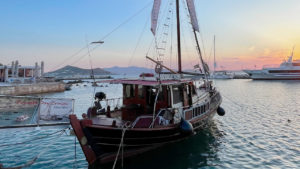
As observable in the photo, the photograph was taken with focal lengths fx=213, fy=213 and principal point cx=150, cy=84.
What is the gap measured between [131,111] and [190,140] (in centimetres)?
473

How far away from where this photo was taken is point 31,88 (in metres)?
44.0

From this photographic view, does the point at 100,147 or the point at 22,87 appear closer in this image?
the point at 100,147

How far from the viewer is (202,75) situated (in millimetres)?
19094

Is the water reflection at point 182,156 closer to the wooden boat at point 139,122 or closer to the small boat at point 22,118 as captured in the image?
the wooden boat at point 139,122

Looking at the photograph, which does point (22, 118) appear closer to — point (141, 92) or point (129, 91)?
point (129, 91)

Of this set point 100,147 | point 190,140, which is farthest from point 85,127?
point 190,140

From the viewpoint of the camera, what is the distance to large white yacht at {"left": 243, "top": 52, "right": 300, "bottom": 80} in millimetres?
85344

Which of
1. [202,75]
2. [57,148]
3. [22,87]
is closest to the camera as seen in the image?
[57,148]

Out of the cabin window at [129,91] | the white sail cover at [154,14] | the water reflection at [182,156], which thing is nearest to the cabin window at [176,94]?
the cabin window at [129,91]

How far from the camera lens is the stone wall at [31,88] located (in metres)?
38.7

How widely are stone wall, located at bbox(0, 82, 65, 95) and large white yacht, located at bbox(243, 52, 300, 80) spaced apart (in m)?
81.2

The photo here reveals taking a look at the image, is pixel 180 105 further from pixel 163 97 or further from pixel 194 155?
pixel 194 155

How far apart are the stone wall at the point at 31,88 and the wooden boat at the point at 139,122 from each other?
113 ft

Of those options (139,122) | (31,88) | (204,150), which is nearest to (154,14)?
(139,122)
